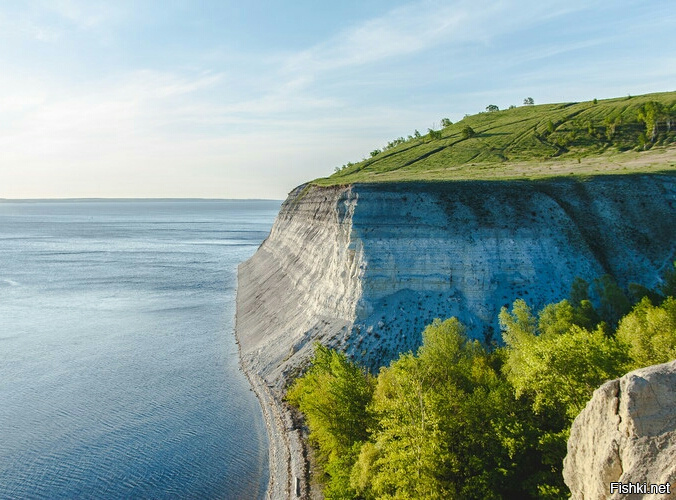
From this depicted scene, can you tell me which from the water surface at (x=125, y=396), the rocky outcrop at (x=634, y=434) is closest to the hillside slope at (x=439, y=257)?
the water surface at (x=125, y=396)

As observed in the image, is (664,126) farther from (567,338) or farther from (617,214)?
(567,338)

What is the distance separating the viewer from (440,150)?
86125mm

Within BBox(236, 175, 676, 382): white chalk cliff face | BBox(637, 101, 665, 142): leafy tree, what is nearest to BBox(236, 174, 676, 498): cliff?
BBox(236, 175, 676, 382): white chalk cliff face

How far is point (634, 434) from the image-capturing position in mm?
11305

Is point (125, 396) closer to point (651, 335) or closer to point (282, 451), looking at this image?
point (282, 451)

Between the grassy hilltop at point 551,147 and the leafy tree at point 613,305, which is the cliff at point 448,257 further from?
the grassy hilltop at point 551,147

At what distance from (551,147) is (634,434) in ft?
238

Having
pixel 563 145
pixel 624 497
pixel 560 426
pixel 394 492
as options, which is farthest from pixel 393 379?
pixel 563 145

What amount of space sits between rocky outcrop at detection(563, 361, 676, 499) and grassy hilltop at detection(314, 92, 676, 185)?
137ft

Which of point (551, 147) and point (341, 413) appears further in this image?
point (551, 147)

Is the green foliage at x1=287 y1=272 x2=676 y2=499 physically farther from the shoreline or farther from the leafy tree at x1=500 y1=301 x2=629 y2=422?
the shoreline

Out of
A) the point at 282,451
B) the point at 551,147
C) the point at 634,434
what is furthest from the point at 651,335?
the point at 551,147

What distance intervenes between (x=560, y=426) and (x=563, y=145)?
207 feet

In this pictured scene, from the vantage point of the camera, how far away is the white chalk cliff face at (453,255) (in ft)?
131
